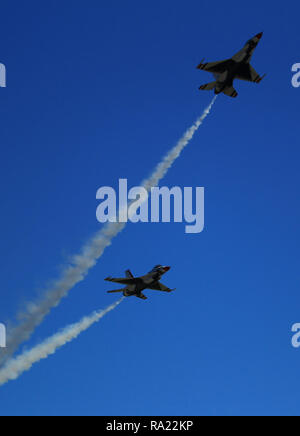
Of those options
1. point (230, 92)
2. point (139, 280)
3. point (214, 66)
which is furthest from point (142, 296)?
point (214, 66)

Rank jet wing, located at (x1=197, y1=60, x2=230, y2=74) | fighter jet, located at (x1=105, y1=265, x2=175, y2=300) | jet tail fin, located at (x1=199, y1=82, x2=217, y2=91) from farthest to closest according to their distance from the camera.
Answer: fighter jet, located at (x1=105, y1=265, x2=175, y2=300) → jet tail fin, located at (x1=199, y1=82, x2=217, y2=91) → jet wing, located at (x1=197, y1=60, x2=230, y2=74)

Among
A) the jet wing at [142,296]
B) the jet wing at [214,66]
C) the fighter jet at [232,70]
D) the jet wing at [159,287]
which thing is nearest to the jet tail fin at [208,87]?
the fighter jet at [232,70]

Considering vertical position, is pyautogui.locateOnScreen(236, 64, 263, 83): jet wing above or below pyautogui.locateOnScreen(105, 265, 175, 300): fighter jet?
above

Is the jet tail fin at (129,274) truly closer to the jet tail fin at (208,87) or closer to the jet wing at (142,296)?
the jet wing at (142,296)

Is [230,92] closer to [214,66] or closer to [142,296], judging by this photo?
[214,66]

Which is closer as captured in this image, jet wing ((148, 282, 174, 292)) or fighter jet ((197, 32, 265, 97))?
fighter jet ((197, 32, 265, 97))

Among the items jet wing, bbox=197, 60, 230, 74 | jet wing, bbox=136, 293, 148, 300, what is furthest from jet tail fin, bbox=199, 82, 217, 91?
jet wing, bbox=136, 293, 148, 300

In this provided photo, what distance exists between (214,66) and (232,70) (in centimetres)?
286

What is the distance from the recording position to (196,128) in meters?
91.0

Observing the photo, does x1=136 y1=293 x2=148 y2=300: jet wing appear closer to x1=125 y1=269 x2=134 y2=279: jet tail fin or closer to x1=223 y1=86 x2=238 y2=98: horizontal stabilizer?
x1=125 y1=269 x2=134 y2=279: jet tail fin

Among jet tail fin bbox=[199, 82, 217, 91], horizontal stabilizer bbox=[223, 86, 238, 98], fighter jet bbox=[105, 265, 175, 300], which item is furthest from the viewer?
fighter jet bbox=[105, 265, 175, 300]

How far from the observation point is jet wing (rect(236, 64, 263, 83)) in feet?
278

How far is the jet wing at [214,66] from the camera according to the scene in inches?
3300
